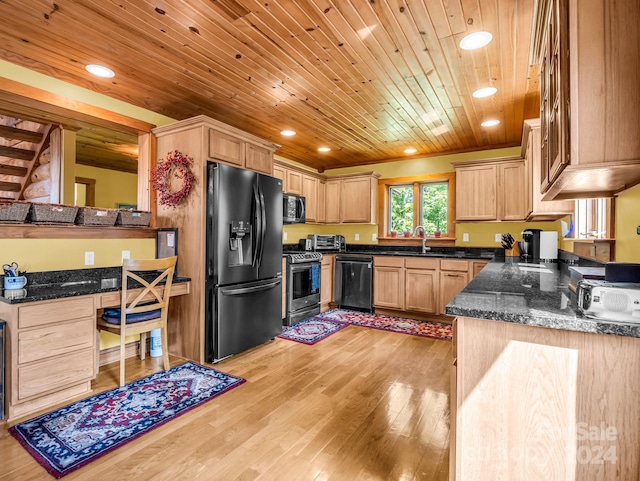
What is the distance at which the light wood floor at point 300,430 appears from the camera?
1655 millimetres

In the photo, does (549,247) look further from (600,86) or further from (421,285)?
(600,86)

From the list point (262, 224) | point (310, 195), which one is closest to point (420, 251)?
point (310, 195)

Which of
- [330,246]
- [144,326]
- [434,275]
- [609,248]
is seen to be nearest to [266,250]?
[144,326]

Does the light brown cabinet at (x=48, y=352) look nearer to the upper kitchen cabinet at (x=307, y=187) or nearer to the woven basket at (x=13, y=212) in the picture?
the woven basket at (x=13, y=212)

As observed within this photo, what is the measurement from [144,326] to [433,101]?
10.6 feet

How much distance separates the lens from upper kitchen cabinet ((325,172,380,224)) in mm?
5391

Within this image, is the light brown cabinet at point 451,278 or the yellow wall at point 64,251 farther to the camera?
the light brown cabinet at point 451,278

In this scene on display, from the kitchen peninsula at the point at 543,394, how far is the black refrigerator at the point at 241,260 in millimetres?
2251

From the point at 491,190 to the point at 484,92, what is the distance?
1.79m

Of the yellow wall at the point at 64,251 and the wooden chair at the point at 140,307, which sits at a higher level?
the yellow wall at the point at 64,251

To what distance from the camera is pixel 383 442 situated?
1.90 metres

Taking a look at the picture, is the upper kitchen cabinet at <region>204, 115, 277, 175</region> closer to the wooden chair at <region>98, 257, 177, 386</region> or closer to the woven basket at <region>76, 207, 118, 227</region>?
the woven basket at <region>76, 207, 118, 227</region>

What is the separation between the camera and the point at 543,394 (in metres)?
1.14

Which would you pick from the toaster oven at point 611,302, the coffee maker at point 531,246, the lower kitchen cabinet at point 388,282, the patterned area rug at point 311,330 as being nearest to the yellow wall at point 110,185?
the patterned area rug at point 311,330
